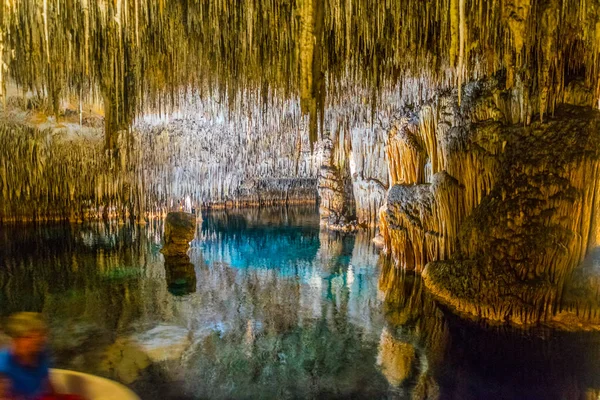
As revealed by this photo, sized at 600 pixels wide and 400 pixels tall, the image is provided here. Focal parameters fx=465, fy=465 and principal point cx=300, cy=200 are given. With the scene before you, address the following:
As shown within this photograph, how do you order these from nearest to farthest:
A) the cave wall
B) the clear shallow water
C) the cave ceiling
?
1. the clear shallow water
2. the cave ceiling
3. the cave wall

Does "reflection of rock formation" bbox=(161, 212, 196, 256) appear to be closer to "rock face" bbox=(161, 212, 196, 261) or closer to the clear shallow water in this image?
"rock face" bbox=(161, 212, 196, 261)

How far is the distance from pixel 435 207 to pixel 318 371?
15.3ft

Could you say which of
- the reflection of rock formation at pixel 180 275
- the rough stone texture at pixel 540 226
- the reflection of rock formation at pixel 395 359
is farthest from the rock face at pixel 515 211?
the reflection of rock formation at pixel 180 275

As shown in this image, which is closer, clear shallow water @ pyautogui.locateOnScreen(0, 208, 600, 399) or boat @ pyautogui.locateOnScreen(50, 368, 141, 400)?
boat @ pyautogui.locateOnScreen(50, 368, 141, 400)

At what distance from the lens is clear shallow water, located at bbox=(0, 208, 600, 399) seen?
15.0ft

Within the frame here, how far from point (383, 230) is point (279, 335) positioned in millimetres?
5915

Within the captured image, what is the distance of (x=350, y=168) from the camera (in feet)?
56.3

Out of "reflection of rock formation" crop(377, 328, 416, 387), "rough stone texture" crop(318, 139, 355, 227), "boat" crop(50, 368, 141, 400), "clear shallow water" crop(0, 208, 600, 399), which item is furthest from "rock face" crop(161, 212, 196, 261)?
"boat" crop(50, 368, 141, 400)

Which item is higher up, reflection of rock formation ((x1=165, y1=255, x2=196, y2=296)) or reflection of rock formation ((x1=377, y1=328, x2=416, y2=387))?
reflection of rock formation ((x1=165, y1=255, x2=196, y2=296))

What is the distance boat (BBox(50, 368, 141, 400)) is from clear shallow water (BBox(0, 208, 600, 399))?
62.4 inches

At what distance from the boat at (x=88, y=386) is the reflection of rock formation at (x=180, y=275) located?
207 inches

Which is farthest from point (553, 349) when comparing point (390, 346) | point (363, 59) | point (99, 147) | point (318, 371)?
point (99, 147)

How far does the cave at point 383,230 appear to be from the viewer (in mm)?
5102

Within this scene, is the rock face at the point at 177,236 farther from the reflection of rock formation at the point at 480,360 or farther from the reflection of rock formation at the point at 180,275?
the reflection of rock formation at the point at 480,360
